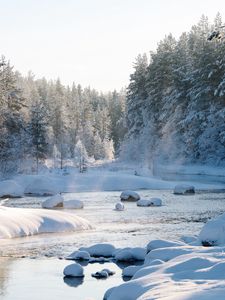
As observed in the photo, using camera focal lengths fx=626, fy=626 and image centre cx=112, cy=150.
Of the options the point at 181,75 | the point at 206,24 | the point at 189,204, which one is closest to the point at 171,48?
the point at 181,75

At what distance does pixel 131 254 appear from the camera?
21.4 m

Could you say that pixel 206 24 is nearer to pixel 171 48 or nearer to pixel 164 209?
pixel 171 48

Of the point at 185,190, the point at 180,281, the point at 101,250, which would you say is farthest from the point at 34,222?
the point at 185,190

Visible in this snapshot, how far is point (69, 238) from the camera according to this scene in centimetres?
2638

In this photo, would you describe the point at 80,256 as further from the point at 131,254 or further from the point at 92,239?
the point at 92,239

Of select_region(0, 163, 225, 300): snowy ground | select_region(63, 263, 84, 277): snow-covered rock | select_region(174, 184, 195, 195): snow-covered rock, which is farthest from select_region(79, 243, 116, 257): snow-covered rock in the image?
select_region(174, 184, 195, 195): snow-covered rock

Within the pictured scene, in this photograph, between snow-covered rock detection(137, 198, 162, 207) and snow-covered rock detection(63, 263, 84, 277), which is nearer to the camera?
snow-covered rock detection(63, 263, 84, 277)

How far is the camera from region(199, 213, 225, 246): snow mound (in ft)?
73.0

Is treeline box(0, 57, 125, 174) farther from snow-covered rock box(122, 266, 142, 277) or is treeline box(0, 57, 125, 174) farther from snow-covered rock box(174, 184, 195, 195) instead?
snow-covered rock box(122, 266, 142, 277)

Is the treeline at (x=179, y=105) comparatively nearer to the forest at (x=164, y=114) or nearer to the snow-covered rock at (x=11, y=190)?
the forest at (x=164, y=114)

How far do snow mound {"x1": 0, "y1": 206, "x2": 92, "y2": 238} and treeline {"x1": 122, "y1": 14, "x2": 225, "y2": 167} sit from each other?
3493cm

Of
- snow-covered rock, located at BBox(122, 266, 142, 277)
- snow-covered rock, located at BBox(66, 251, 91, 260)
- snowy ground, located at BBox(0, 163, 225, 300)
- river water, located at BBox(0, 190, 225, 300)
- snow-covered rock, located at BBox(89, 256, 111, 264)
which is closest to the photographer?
snowy ground, located at BBox(0, 163, 225, 300)

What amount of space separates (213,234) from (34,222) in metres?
9.40

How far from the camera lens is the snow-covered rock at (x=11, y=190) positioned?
46.5 m
